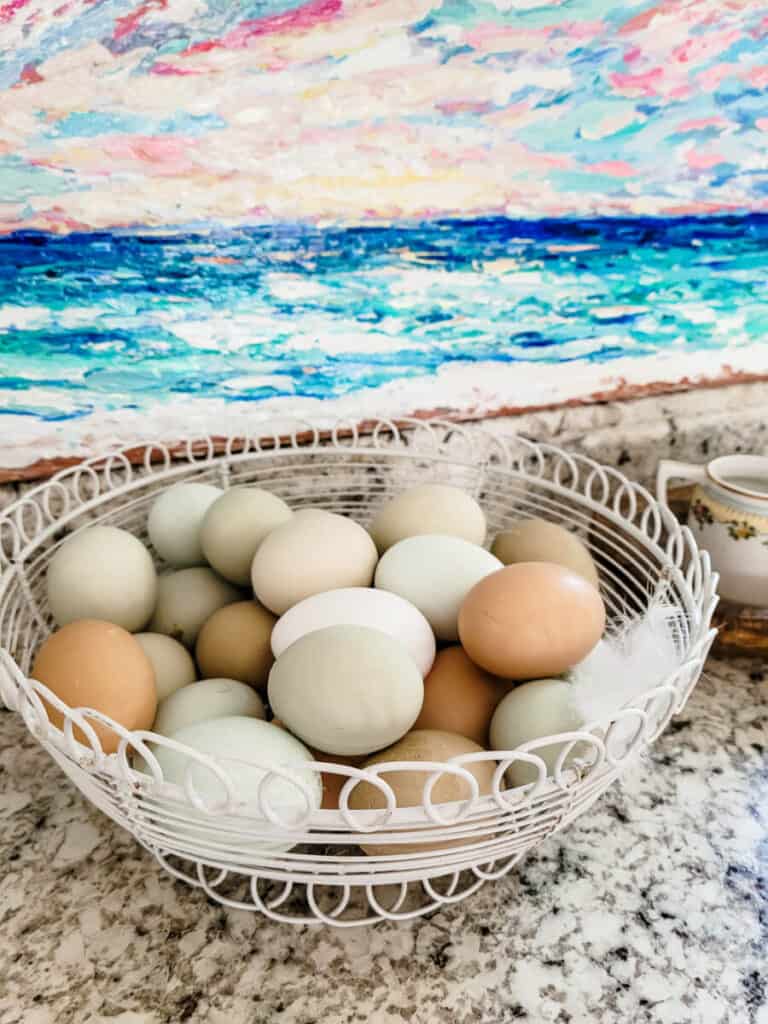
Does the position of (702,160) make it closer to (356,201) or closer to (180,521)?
(356,201)

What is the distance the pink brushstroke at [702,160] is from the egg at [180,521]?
627 millimetres

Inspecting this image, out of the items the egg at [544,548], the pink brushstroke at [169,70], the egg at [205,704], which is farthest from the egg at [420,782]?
the pink brushstroke at [169,70]

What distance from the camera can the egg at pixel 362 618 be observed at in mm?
598

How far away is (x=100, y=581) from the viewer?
66 cm

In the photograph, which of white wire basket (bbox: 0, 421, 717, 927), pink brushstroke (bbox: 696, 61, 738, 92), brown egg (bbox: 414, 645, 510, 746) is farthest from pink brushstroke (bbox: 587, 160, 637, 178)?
brown egg (bbox: 414, 645, 510, 746)

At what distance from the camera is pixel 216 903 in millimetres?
568

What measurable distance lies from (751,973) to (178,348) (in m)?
0.70

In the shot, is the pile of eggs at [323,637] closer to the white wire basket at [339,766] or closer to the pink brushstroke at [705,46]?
the white wire basket at [339,766]

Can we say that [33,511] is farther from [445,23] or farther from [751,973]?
[751,973]

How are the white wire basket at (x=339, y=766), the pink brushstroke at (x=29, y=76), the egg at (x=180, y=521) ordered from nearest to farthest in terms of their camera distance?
the white wire basket at (x=339, y=766) < the pink brushstroke at (x=29, y=76) < the egg at (x=180, y=521)

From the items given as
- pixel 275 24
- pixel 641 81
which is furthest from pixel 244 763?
pixel 641 81

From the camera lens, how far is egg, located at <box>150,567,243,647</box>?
2.32 ft

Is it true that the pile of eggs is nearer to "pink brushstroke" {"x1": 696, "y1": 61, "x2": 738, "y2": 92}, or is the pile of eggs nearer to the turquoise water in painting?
the turquoise water in painting

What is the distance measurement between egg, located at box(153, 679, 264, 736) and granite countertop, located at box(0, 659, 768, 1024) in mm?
113
